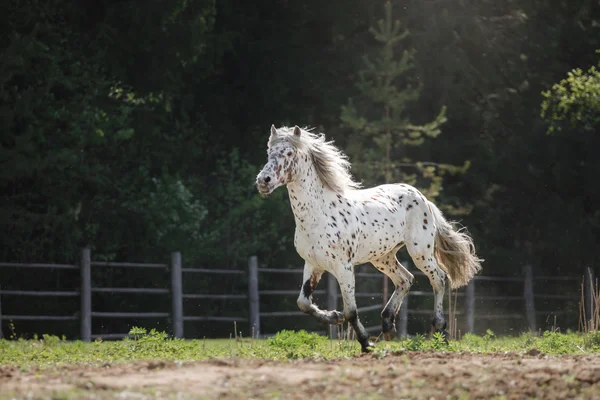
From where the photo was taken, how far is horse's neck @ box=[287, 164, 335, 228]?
9.40 meters

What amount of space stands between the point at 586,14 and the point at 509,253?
Result: 6.08 meters

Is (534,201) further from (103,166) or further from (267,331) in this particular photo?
(103,166)

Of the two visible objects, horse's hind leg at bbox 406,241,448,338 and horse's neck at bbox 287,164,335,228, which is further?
horse's hind leg at bbox 406,241,448,338

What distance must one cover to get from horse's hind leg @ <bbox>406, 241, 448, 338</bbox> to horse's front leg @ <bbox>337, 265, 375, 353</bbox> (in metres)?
1.58

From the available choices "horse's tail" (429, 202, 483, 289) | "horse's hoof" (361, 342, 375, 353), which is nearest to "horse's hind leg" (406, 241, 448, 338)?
"horse's tail" (429, 202, 483, 289)

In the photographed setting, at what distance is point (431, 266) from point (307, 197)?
220 cm

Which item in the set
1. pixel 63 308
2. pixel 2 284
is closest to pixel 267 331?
pixel 63 308

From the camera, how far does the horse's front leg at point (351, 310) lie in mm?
9289

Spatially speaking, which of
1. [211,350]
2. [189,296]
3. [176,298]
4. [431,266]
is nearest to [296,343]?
[211,350]

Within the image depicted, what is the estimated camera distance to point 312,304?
9.45 m

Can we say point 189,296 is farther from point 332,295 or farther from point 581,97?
point 581,97

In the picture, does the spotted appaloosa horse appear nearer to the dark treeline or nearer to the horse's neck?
the horse's neck

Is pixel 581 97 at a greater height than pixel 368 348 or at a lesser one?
greater

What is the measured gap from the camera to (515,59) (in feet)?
80.9
